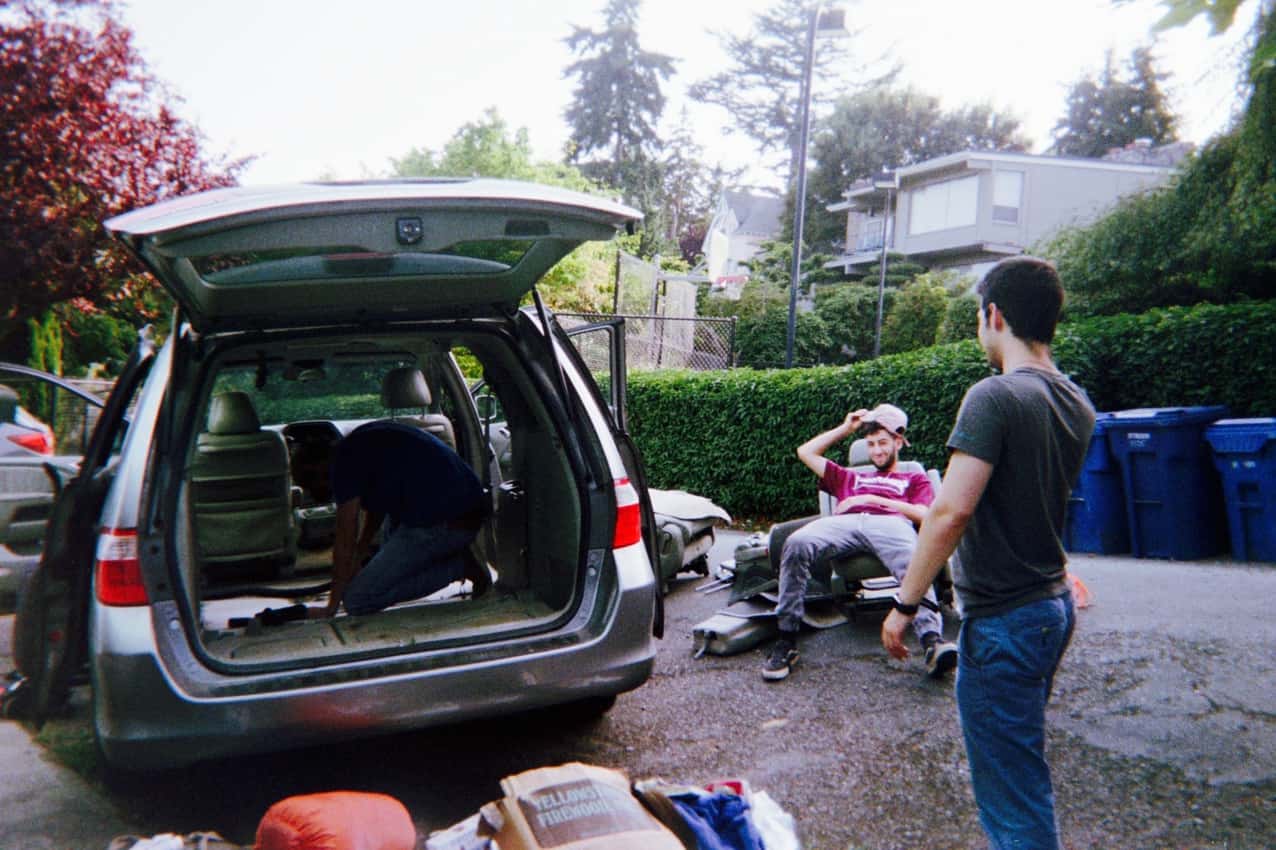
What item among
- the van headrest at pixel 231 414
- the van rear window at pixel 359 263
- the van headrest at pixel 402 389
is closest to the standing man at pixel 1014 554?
the van rear window at pixel 359 263

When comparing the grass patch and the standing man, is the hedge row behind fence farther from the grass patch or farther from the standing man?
the grass patch

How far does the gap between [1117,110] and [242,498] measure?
4677 cm

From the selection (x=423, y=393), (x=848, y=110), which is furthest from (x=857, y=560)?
(x=848, y=110)

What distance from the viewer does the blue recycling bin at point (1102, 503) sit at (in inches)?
298

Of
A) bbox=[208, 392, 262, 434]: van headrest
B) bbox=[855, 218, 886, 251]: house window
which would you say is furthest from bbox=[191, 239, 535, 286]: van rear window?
bbox=[855, 218, 886, 251]: house window

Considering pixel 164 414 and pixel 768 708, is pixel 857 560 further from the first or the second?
pixel 164 414

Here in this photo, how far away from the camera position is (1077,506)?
7824 millimetres

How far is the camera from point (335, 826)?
2668 mm

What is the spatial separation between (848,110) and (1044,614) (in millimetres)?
41079

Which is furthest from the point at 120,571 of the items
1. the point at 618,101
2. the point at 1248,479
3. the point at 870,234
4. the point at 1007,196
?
the point at 618,101

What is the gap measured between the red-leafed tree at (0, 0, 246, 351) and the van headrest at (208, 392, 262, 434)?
8.91 meters

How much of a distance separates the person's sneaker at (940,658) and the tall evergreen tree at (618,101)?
140 ft

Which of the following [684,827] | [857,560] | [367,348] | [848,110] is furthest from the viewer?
[848,110]

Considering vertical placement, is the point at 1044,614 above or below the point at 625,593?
above
